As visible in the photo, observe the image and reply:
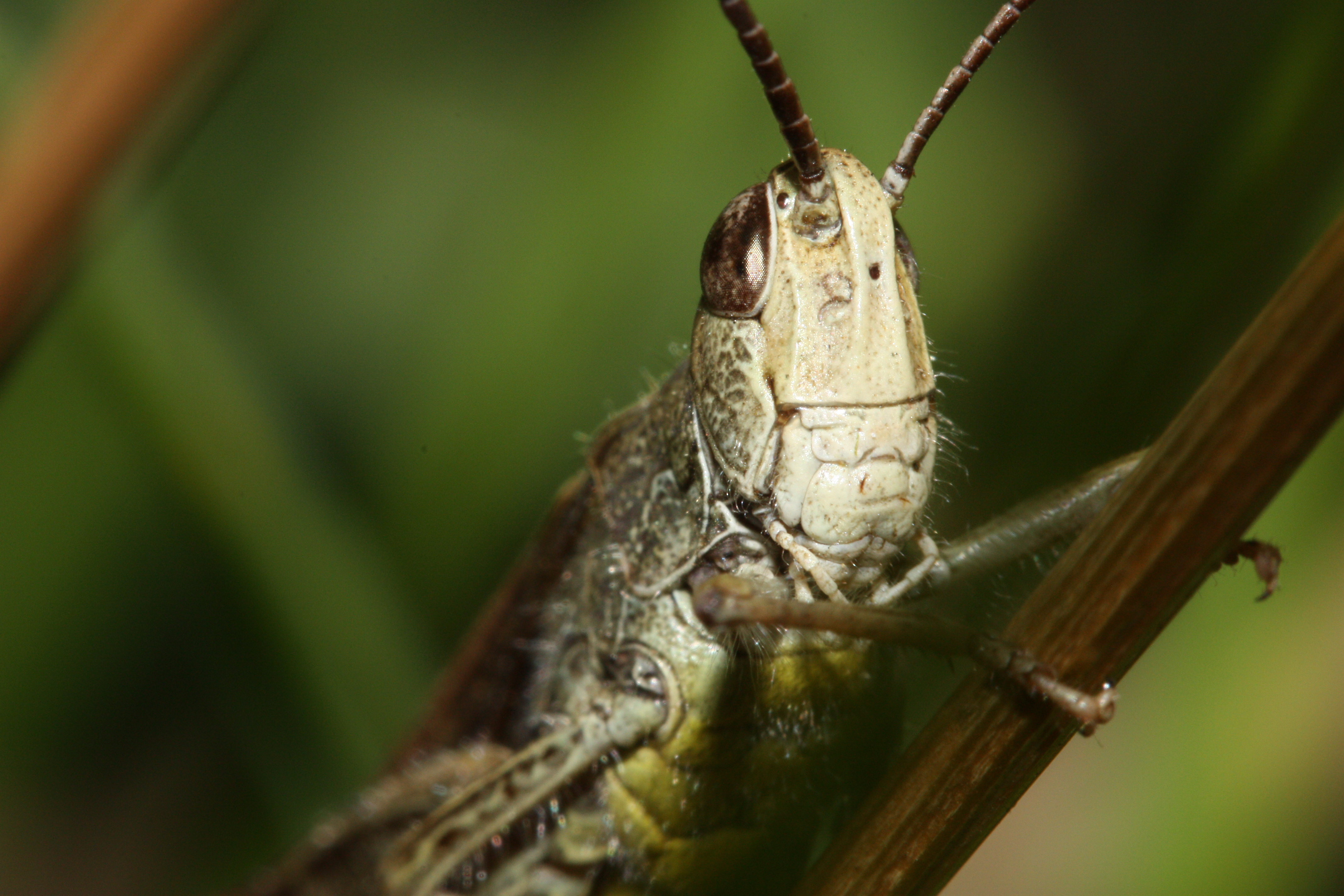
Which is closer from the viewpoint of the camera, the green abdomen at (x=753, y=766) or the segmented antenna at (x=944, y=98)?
the segmented antenna at (x=944, y=98)

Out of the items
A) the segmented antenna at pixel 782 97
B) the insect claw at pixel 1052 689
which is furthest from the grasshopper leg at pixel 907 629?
the segmented antenna at pixel 782 97

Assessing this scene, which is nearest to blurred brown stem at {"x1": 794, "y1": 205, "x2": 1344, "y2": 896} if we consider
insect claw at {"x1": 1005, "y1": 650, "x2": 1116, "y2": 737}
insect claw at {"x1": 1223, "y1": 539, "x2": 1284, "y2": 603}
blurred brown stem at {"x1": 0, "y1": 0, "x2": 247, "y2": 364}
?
insect claw at {"x1": 1005, "y1": 650, "x2": 1116, "y2": 737}

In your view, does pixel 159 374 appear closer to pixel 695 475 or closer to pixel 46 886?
pixel 695 475

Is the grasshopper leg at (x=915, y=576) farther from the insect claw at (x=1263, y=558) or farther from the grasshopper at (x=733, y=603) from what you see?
the insect claw at (x=1263, y=558)

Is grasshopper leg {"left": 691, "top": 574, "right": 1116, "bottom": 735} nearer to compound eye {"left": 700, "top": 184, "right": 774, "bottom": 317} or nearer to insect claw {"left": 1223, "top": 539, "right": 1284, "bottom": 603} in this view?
insect claw {"left": 1223, "top": 539, "right": 1284, "bottom": 603}

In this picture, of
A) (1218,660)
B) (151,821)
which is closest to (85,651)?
(151,821)

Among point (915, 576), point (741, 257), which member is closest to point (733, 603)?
point (915, 576)

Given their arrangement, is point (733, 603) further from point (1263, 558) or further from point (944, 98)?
point (944, 98)
